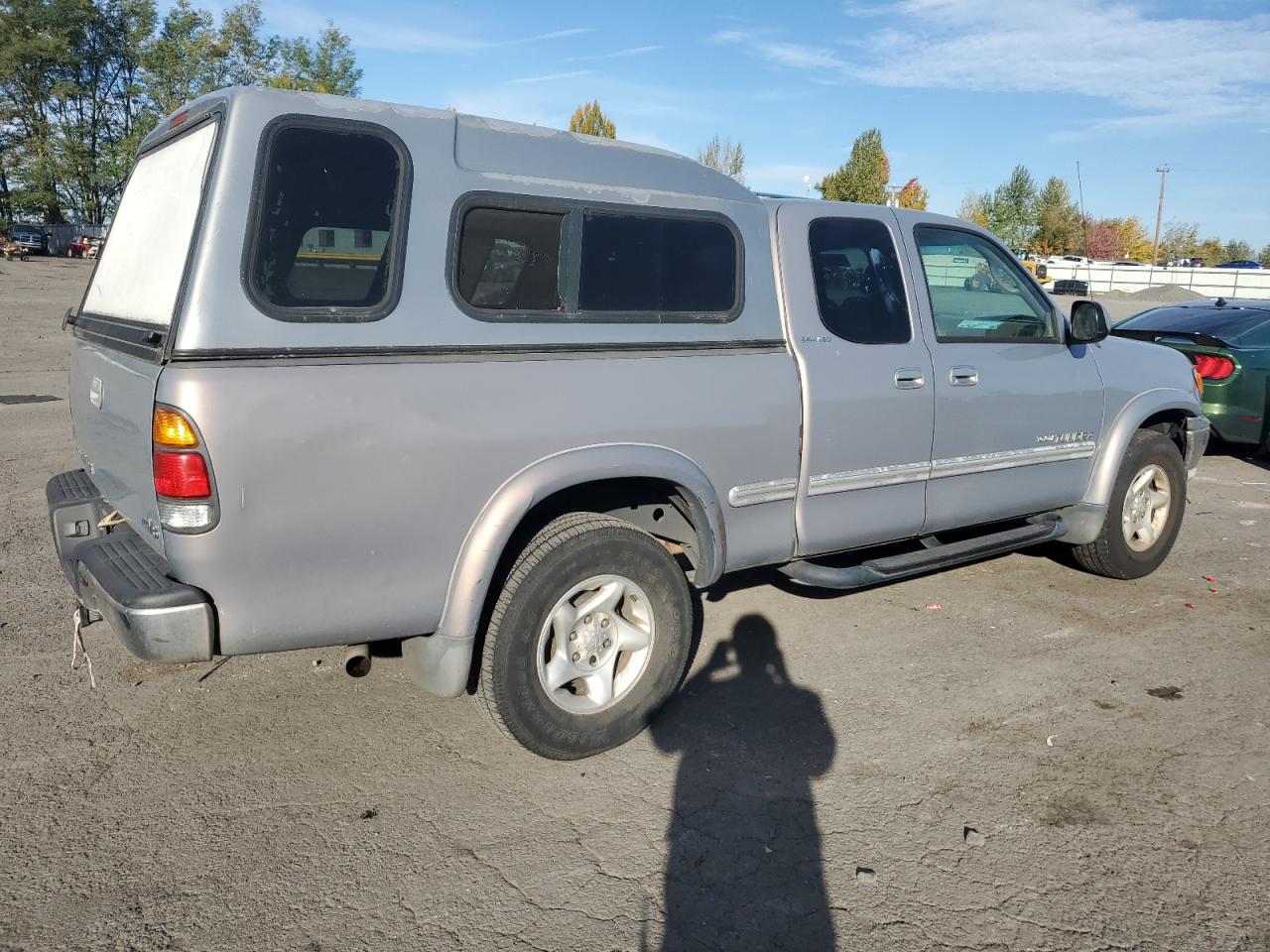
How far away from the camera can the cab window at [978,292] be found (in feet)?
15.4

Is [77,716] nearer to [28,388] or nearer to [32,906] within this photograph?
[32,906]

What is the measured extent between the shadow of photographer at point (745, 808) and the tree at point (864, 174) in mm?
46537

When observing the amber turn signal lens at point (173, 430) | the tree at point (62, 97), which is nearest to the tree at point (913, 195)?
the tree at point (62, 97)

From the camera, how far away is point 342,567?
298 centimetres

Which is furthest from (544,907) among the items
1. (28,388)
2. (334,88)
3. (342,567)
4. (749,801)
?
(334,88)

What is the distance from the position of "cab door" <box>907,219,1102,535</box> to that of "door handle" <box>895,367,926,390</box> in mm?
115

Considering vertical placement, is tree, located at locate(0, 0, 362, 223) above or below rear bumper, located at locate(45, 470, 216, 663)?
above

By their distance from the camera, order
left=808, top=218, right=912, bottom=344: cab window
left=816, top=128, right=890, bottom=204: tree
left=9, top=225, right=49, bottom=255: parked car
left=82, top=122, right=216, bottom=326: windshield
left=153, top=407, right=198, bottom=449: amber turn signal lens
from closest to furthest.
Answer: left=153, top=407, right=198, bottom=449: amber turn signal lens
left=82, top=122, right=216, bottom=326: windshield
left=808, top=218, right=912, bottom=344: cab window
left=9, top=225, right=49, bottom=255: parked car
left=816, top=128, right=890, bottom=204: tree

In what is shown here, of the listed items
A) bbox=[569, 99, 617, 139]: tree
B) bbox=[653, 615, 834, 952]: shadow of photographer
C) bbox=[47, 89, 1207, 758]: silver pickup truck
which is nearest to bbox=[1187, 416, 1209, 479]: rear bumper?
bbox=[47, 89, 1207, 758]: silver pickup truck

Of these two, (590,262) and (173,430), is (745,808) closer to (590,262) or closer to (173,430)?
(590,262)

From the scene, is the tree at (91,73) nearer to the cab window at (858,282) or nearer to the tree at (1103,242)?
the cab window at (858,282)

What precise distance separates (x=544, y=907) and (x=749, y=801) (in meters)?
0.88

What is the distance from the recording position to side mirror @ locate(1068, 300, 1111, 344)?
15.9 ft

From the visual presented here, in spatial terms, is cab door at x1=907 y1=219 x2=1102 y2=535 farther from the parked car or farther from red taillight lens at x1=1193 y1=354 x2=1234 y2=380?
the parked car
